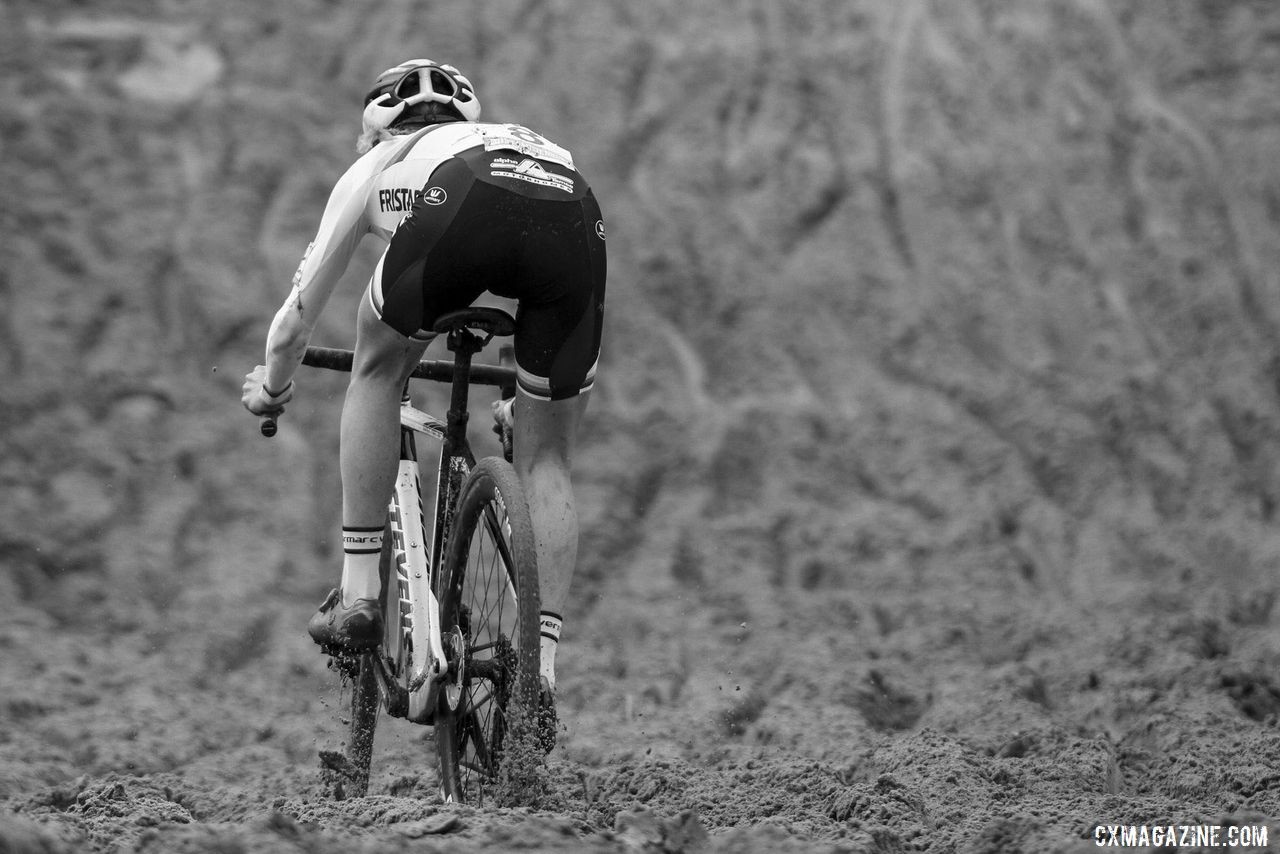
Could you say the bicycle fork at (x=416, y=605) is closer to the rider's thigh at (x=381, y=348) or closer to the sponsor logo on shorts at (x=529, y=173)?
the rider's thigh at (x=381, y=348)

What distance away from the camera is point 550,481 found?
3646mm

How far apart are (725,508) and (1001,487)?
1570 mm

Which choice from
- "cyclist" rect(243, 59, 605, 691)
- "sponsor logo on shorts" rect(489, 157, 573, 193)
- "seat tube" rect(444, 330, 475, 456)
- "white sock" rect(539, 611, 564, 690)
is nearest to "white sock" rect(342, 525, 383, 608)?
"cyclist" rect(243, 59, 605, 691)

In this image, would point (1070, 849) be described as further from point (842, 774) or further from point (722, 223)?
point (722, 223)

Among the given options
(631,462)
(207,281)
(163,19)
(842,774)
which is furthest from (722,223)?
(842,774)

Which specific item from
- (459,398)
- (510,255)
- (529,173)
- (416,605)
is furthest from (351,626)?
(529,173)

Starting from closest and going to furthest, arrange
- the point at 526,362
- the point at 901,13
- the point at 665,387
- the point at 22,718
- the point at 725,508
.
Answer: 1. the point at 526,362
2. the point at 22,718
3. the point at 725,508
4. the point at 665,387
5. the point at 901,13

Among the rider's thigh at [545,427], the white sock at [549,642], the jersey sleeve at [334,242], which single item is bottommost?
the white sock at [549,642]

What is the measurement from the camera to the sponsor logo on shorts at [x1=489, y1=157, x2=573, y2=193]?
344 centimetres

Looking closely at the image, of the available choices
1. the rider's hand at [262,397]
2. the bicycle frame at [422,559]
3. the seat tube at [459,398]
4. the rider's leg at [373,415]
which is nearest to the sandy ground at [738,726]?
the bicycle frame at [422,559]

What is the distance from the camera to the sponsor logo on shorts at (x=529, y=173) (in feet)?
11.3

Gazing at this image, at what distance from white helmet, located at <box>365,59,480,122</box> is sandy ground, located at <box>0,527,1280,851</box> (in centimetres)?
179

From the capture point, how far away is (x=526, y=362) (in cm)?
359

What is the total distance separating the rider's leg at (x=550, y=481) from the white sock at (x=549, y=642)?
2 centimetres
